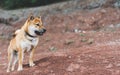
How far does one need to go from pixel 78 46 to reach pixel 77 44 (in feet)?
1.76

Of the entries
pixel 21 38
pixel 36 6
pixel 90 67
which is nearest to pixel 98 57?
pixel 90 67

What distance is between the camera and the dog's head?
1091 centimetres

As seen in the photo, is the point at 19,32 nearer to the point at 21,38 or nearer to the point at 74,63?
the point at 21,38

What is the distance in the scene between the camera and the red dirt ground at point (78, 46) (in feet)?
34.9

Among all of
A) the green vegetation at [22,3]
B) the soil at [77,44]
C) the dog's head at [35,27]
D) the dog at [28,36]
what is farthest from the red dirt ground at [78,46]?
the green vegetation at [22,3]

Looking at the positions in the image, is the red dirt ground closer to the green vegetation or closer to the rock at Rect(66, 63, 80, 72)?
the rock at Rect(66, 63, 80, 72)

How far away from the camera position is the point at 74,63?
1081 cm

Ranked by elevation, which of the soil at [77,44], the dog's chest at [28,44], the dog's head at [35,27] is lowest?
the soil at [77,44]

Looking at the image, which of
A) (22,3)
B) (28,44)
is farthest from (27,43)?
(22,3)

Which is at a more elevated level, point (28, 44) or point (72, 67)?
point (28, 44)

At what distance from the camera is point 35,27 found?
1095 centimetres

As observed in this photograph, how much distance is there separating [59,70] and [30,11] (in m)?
13.6

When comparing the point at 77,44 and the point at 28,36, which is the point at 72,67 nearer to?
the point at 28,36

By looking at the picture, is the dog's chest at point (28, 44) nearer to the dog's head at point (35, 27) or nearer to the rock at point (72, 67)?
the dog's head at point (35, 27)
